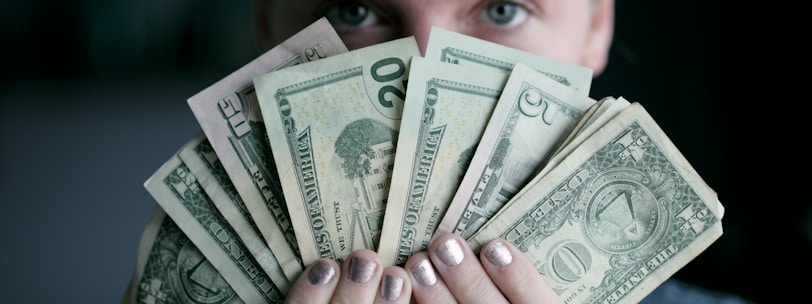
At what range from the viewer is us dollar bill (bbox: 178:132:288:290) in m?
0.91

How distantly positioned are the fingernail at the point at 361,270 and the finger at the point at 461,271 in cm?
7

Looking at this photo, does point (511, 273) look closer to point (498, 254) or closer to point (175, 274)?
point (498, 254)

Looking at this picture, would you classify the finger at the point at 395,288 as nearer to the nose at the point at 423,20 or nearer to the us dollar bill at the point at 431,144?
the us dollar bill at the point at 431,144

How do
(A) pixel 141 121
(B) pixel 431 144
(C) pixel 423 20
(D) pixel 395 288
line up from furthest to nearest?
1. (A) pixel 141 121
2. (C) pixel 423 20
3. (B) pixel 431 144
4. (D) pixel 395 288

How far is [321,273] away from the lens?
843 millimetres

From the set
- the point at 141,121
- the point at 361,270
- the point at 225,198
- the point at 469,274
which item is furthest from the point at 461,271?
the point at 141,121

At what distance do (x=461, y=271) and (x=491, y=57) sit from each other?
12.3 inches

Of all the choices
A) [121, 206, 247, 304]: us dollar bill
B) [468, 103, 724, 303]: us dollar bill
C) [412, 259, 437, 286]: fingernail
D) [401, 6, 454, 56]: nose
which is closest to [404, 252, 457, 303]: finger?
[412, 259, 437, 286]: fingernail

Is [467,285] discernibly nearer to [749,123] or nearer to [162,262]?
[162,262]

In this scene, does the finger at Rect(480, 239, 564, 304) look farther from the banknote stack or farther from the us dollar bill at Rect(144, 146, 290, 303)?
the us dollar bill at Rect(144, 146, 290, 303)

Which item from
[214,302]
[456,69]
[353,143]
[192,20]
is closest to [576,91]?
[456,69]

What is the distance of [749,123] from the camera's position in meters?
2.87

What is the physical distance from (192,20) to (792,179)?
3200mm

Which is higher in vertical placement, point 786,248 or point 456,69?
point 456,69
